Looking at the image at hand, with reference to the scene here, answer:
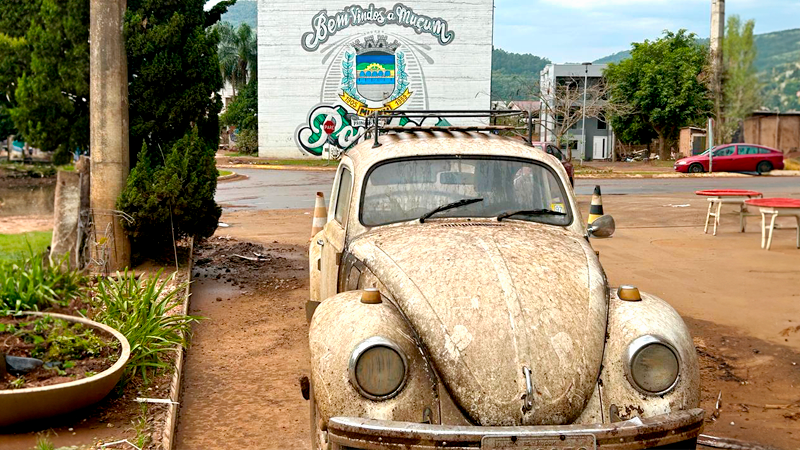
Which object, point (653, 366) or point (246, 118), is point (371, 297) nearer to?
point (653, 366)

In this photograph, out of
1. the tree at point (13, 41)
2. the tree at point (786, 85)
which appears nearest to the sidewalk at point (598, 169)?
the tree at point (13, 41)

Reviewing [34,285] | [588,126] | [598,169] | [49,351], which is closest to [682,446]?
[49,351]

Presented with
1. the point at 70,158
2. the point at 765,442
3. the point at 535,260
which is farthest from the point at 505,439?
the point at 70,158

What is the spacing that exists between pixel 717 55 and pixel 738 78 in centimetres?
742

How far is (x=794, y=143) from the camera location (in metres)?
40.7

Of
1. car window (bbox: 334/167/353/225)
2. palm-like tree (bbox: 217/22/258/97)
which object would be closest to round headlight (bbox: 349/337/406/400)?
car window (bbox: 334/167/353/225)

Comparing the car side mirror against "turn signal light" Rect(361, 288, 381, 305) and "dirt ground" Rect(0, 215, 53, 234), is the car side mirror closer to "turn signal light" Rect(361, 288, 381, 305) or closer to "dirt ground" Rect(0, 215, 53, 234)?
"turn signal light" Rect(361, 288, 381, 305)

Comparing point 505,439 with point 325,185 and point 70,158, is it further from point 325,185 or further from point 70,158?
point 325,185

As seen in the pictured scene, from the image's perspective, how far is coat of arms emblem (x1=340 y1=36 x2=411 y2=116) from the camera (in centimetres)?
4616

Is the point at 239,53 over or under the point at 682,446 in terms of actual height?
over

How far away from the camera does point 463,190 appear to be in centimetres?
521

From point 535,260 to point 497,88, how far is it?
148207 millimetres

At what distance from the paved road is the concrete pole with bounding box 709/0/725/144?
776 centimetres

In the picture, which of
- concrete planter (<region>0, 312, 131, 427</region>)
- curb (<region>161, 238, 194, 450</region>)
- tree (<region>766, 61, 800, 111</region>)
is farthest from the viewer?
tree (<region>766, 61, 800, 111</region>)
